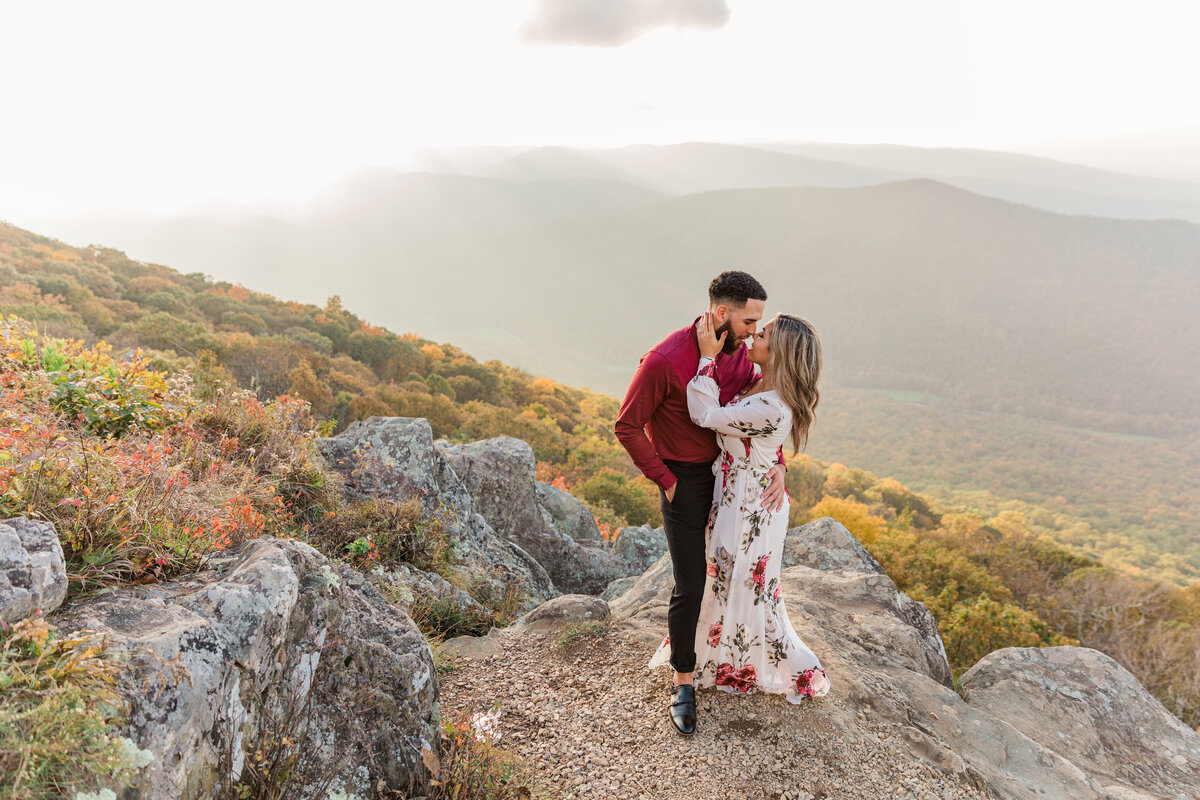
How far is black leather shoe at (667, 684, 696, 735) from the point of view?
11.9 feet

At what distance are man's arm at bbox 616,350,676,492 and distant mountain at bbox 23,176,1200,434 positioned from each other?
99916mm

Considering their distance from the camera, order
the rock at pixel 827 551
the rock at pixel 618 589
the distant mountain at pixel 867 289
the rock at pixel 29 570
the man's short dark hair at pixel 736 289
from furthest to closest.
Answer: the distant mountain at pixel 867 289 → the rock at pixel 618 589 → the rock at pixel 827 551 → the man's short dark hair at pixel 736 289 → the rock at pixel 29 570

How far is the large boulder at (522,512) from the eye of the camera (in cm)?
845

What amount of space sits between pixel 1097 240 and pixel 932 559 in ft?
694

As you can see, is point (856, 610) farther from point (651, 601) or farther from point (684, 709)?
point (684, 709)

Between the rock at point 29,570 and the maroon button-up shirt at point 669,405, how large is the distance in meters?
2.51

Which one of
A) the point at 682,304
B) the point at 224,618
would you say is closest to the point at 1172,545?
the point at 224,618

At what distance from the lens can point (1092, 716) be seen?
514 cm

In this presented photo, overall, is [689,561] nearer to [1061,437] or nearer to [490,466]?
[490,466]

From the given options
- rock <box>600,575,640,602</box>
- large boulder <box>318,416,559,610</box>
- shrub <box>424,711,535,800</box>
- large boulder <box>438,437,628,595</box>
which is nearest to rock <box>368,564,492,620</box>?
large boulder <box>318,416,559,610</box>

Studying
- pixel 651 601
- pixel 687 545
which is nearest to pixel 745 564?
pixel 687 545

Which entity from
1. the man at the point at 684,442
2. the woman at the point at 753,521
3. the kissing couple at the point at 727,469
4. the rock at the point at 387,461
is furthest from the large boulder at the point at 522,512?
the man at the point at 684,442

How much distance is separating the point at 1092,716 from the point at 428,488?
6.88 meters

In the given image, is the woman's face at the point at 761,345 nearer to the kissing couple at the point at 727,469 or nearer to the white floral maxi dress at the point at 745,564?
the kissing couple at the point at 727,469
